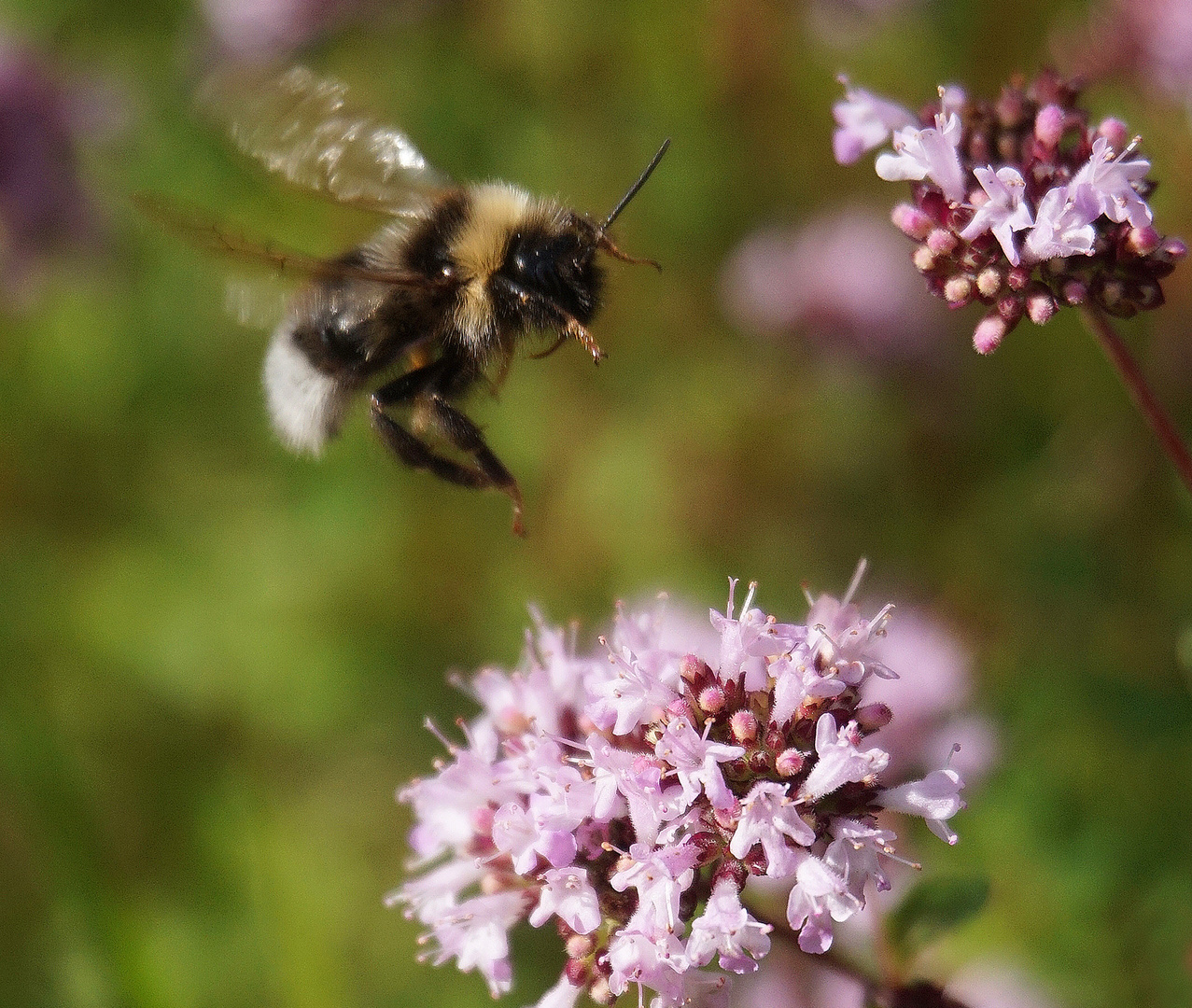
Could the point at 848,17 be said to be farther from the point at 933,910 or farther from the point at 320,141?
the point at 933,910

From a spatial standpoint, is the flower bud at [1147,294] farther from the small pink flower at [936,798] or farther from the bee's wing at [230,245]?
the bee's wing at [230,245]

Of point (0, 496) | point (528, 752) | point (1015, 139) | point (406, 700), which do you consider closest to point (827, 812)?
point (528, 752)

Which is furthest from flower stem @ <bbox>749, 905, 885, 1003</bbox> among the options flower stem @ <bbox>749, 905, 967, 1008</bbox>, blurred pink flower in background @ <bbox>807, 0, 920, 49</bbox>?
blurred pink flower in background @ <bbox>807, 0, 920, 49</bbox>

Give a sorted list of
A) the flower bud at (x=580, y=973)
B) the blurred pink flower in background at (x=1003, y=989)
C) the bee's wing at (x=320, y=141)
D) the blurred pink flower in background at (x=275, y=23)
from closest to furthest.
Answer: the flower bud at (x=580, y=973) → the bee's wing at (x=320, y=141) → the blurred pink flower in background at (x=1003, y=989) → the blurred pink flower in background at (x=275, y=23)

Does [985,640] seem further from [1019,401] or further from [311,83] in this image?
[311,83]

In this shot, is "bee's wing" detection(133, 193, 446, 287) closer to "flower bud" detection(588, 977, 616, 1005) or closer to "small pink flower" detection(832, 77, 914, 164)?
"small pink flower" detection(832, 77, 914, 164)

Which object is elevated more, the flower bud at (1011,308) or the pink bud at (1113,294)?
the pink bud at (1113,294)

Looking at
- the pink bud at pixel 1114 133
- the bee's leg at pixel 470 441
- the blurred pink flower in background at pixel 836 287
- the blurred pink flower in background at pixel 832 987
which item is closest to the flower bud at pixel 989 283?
the pink bud at pixel 1114 133
